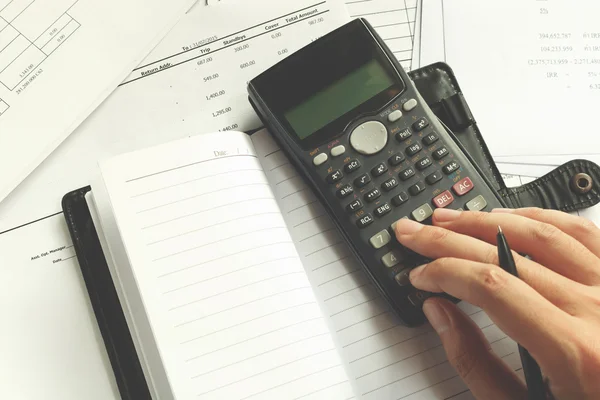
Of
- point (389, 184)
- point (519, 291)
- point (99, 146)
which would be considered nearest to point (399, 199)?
point (389, 184)

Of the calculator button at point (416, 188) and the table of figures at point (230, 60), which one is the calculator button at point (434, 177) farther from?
the table of figures at point (230, 60)

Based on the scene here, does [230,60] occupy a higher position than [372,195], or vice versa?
[230,60]

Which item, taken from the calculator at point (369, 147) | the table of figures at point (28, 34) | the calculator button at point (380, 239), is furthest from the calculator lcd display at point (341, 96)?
the table of figures at point (28, 34)

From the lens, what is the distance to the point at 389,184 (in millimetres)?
425

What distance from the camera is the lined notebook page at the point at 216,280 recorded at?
1.24ft

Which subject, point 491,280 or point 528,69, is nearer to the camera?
point 491,280

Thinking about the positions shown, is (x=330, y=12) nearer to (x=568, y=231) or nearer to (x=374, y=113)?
(x=374, y=113)

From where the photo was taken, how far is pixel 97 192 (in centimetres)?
43

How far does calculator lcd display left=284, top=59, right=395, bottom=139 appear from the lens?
444mm

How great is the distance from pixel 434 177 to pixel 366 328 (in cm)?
13

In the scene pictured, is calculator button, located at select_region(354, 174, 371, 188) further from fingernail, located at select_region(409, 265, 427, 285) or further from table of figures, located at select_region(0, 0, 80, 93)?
table of figures, located at select_region(0, 0, 80, 93)

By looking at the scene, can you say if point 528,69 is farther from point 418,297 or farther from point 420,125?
point 418,297

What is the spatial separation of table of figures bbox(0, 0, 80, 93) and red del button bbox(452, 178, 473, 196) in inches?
14.2

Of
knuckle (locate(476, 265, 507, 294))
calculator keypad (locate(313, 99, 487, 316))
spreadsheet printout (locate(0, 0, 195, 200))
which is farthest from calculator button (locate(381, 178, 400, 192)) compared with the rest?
spreadsheet printout (locate(0, 0, 195, 200))
